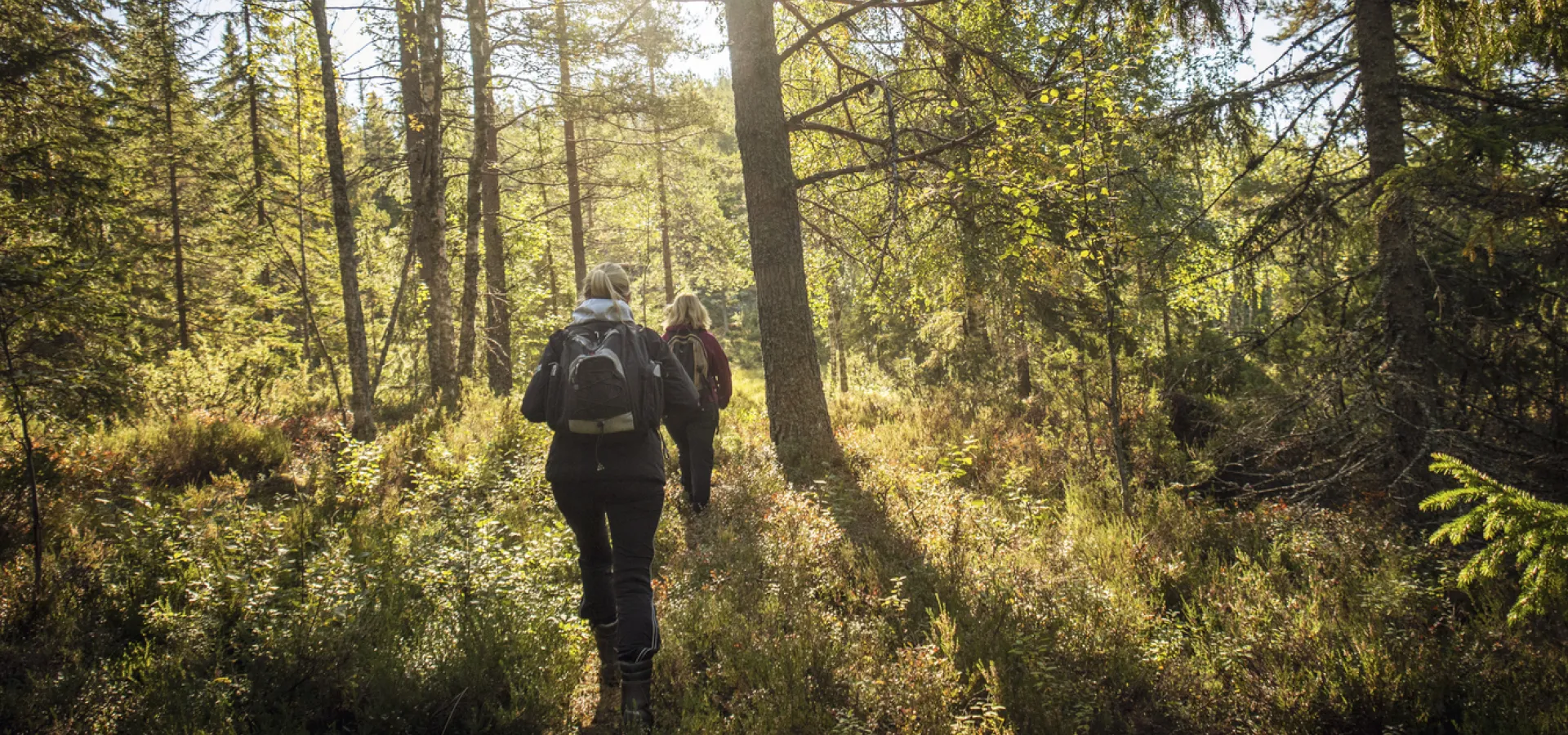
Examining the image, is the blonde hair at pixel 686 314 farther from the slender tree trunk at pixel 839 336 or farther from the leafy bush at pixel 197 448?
the slender tree trunk at pixel 839 336

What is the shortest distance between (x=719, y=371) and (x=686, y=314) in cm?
65

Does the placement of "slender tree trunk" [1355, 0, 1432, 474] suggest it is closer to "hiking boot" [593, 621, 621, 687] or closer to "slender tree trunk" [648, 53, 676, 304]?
"hiking boot" [593, 621, 621, 687]

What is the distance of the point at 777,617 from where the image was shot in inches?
173

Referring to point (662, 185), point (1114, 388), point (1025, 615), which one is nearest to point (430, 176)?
point (662, 185)

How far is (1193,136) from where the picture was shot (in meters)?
7.24

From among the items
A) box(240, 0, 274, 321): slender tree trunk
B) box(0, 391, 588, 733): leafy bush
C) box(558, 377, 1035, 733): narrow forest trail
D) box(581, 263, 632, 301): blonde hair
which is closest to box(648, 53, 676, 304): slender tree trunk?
box(558, 377, 1035, 733): narrow forest trail

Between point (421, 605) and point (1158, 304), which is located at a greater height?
point (1158, 304)

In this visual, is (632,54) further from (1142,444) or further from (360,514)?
(1142,444)

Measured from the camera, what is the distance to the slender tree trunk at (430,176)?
9.69 m

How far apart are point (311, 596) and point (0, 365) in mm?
3219

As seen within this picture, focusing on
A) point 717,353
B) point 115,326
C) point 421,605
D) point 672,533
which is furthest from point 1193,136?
point 115,326

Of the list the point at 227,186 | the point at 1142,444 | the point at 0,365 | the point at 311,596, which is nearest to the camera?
the point at 311,596

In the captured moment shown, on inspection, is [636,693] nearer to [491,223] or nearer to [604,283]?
[604,283]

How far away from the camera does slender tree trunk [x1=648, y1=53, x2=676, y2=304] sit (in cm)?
1278
